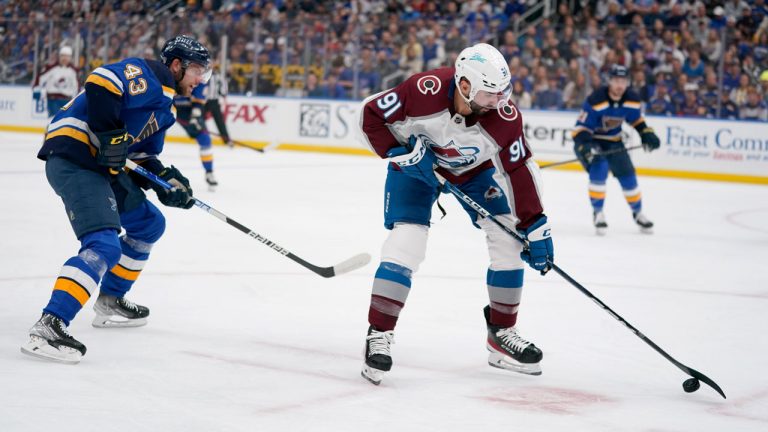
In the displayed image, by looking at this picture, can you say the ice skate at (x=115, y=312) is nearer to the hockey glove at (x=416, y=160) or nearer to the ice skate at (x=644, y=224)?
the hockey glove at (x=416, y=160)

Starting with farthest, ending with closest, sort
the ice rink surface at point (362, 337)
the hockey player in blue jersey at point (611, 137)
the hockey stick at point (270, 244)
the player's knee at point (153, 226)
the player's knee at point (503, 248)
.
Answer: the hockey player in blue jersey at point (611, 137) → the player's knee at point (153, 226) → the hockey stick at point (270, 244) → the player's knee at point (503, 248) → the ice rink surface at point (362, 337)

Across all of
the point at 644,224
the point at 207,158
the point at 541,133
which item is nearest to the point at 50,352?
the point at 644,224

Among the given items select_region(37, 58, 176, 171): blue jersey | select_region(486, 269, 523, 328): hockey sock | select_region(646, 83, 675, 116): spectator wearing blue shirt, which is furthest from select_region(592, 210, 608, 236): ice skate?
select_region(646, 83, 675, 116): spectator wearing blue shirt

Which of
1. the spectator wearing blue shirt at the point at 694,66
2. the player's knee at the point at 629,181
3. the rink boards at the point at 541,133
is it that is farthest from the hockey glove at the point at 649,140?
the spectator wearing blue shirt at the point at 694,66

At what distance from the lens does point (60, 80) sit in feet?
38.0

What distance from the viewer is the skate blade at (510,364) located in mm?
3223

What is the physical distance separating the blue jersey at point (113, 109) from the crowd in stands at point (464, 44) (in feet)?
29.7

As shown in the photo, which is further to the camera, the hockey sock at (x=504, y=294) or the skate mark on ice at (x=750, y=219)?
the skate mark on ice at (x=750, y=219)

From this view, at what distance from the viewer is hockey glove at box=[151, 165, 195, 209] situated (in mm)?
3467

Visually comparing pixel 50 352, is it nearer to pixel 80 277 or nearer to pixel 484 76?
pixel 80 277

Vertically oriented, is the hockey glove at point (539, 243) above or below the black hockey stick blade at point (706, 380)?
above

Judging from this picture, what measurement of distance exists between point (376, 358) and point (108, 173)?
3.63 feet

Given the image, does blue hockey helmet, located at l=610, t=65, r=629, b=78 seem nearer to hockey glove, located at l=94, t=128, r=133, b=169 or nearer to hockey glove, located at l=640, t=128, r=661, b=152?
hockey glove, located at l=640, t=128, r=661, b=152

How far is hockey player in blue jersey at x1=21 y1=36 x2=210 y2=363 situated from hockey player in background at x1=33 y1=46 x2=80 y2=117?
8.43 m
